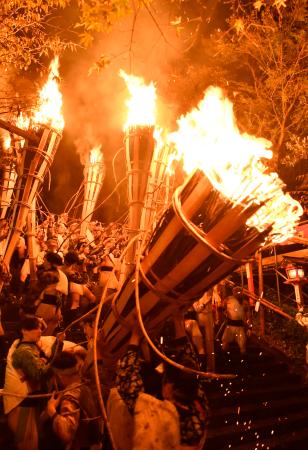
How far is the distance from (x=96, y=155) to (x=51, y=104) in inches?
276

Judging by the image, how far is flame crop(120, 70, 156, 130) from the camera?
208 inches

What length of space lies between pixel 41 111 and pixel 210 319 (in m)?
6.16

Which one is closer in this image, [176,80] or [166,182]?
[166,182]

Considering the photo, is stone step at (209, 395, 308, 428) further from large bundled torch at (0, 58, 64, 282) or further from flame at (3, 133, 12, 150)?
flame at (3, 133, 12, 150)

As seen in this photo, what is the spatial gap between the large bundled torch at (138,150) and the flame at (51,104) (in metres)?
1.83

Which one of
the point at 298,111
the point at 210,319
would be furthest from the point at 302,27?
the point at 210,319

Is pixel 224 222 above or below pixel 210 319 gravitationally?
above

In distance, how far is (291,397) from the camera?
8.71m

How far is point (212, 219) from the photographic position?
97.5 inches

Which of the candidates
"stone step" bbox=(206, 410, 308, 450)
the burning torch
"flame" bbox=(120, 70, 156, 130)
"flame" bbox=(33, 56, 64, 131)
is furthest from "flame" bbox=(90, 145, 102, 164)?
"stone step" bbox=(206, 410, 308, 450)

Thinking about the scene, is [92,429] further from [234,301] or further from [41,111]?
[234,301]

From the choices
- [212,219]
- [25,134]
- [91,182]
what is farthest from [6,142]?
[212,219]

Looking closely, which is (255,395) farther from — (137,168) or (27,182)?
(27,182)

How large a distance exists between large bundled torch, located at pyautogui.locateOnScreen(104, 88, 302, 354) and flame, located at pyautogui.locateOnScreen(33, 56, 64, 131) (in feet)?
14.3
